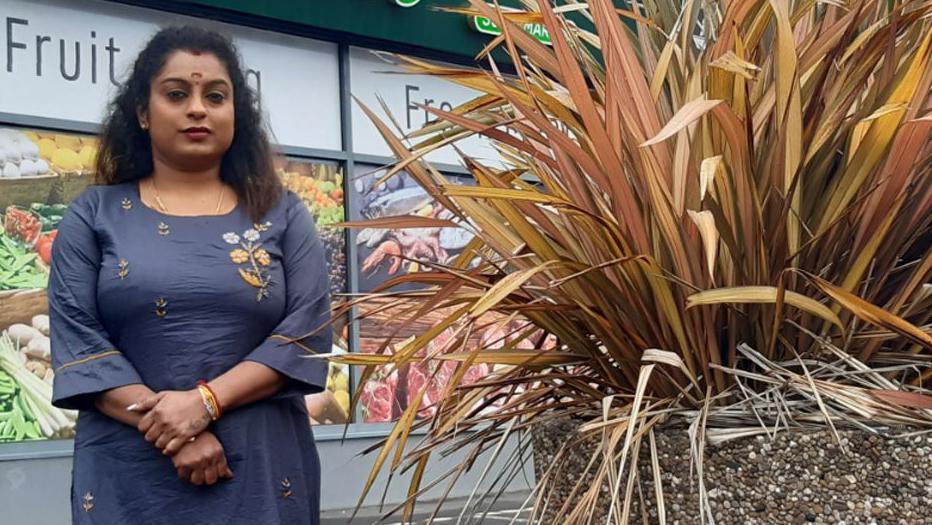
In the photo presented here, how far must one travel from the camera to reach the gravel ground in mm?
1526

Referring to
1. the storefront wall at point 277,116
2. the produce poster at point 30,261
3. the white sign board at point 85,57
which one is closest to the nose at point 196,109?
the storefront wall at point 277,116

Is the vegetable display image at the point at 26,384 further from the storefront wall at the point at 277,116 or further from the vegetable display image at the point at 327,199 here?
the vegetable display image at the point at 327,199

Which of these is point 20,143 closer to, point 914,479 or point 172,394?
point 172,394

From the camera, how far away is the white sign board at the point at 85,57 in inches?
241

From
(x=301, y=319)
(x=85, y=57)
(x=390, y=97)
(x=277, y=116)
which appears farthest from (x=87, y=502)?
(x=390, y=97)

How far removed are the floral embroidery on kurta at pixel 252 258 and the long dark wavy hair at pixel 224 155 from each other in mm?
68

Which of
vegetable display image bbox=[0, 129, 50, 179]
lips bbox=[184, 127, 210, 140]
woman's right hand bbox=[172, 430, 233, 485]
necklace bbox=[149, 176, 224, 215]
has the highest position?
vegetable display image bbox=[0, 129, 50, 179]

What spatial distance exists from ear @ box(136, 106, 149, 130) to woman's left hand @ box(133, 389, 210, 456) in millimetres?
628

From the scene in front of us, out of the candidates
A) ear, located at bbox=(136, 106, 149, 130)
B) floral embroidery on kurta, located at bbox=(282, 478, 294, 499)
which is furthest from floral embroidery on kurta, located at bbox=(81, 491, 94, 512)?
ear, located at bbox=(136, 106, 149, 130)

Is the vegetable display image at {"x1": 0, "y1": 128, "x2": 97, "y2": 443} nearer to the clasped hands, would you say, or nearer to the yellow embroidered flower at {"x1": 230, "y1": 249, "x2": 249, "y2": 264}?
the yellow embroidered flower at {"x1": 230, "y1": 249, "x2": 249, "y2": 264}

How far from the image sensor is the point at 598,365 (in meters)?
1.95

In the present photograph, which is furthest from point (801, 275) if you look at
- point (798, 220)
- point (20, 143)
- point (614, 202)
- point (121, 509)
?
point (20, 143)

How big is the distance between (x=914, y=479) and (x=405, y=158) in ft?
3.28

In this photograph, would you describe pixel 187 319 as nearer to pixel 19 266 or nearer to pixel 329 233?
pixel 19 266
